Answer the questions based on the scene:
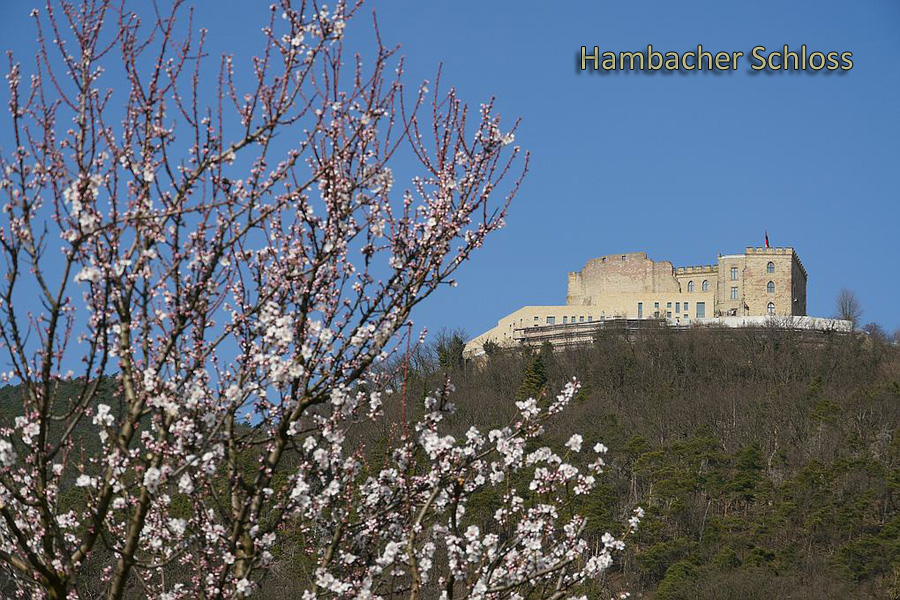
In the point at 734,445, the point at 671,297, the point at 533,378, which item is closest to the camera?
the point at 734,445

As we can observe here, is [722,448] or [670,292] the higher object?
[670,292]

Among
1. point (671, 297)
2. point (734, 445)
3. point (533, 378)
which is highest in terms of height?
point (671, 297)

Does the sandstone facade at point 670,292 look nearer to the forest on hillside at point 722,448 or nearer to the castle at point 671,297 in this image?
the castle at point 671,297

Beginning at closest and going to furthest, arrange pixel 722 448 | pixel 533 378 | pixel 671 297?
1. pixel 722 448
2. pixel 533 378
3. pixel 671 297

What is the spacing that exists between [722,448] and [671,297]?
23155 mm

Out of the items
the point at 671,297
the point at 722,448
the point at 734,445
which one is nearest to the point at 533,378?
the point at 734,445

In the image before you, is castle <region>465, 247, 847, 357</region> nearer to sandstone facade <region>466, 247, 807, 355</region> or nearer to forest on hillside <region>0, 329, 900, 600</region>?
sandstone facade <region>466, 247, 807, 355</region>

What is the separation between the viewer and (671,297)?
74000 millimetres

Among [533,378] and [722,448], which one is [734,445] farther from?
[533,378]

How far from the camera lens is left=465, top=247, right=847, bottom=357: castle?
7188 centimetres

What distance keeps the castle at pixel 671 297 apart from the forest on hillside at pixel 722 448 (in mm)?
2866

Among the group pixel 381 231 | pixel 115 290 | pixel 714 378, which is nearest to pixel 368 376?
pixel 381 231

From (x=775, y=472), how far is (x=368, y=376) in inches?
1935

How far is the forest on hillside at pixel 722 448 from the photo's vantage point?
3806 centimetres
